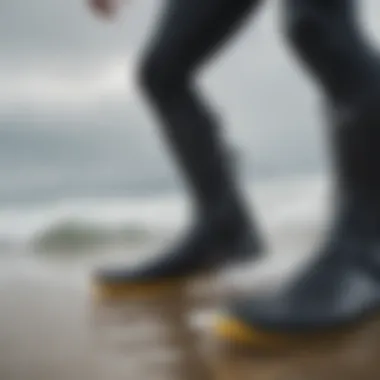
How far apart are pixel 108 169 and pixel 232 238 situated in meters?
0.18

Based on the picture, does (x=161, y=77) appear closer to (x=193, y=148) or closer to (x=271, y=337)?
(x=193, y=148)

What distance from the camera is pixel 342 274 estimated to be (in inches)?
29.0

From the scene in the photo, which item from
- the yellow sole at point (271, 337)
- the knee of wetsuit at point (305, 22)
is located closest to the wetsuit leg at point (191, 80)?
the knee of wetsuit at point (305, 22)

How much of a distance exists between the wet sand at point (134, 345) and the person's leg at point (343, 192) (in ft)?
0.08

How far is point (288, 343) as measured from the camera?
2.30 feet

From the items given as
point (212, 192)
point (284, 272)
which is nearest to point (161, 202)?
point (212, 192)

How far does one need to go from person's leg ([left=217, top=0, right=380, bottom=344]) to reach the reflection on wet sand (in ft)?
0.07

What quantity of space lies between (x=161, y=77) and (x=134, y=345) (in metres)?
0.32

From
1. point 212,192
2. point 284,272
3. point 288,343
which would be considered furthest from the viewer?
point 212,192

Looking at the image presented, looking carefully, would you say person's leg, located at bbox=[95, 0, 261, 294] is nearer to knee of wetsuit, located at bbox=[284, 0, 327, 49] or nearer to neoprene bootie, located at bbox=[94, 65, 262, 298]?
neoprene bootie, located at bbox=[94, 65, 262, 298]

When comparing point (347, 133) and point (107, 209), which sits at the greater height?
point (107, 209)

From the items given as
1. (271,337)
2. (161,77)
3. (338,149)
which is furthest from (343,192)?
(161,77)

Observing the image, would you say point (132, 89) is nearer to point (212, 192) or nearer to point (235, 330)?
point (212, 192)

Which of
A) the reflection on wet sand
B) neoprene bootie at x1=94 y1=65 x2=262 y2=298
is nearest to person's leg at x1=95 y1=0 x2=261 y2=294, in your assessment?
neoprene bootie at x1=94 y1=65 x2=262 y2=298
